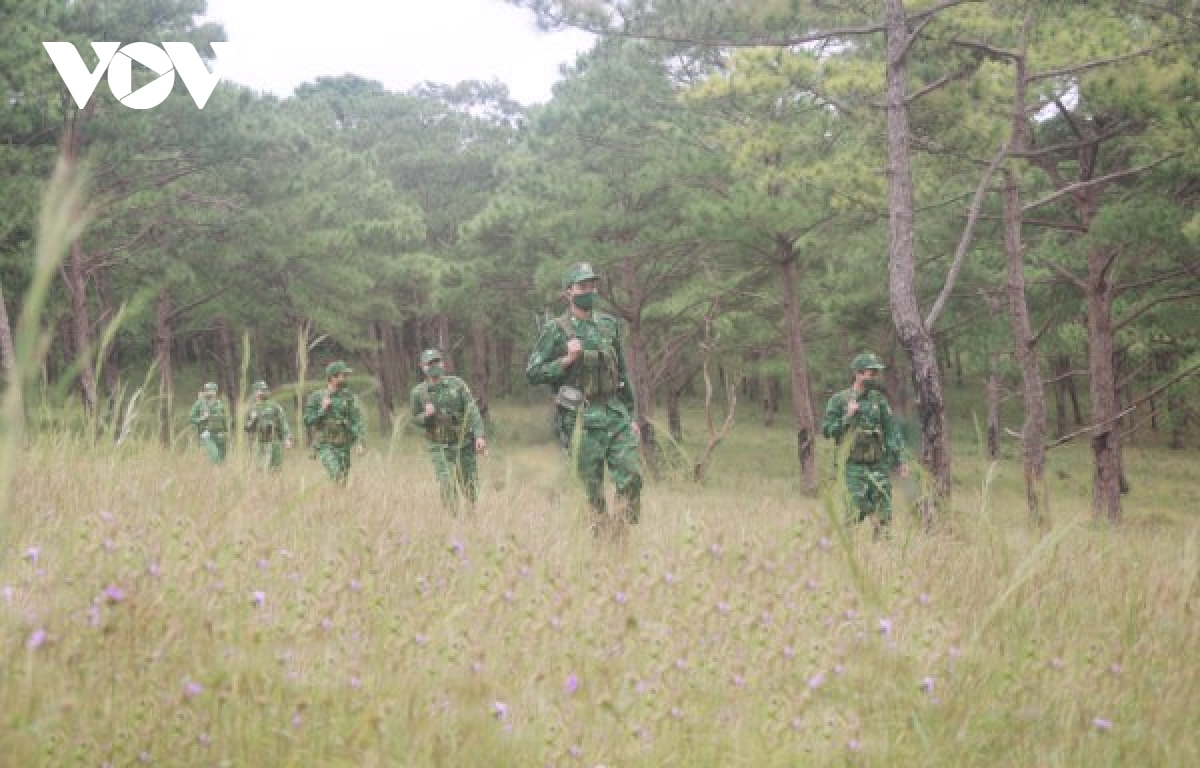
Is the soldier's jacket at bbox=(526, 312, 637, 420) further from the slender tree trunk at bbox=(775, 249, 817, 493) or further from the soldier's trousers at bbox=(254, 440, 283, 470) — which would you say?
the slender tree trunk at bbox=(775, 249, 817, 493)

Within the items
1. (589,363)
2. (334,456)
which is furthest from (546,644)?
(334,456)

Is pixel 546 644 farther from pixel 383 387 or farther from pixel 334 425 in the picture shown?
pixel 383 387

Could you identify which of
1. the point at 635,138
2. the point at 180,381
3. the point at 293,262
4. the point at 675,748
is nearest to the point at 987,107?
the point at 635,138

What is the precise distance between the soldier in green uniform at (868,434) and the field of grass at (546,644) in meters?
3.61

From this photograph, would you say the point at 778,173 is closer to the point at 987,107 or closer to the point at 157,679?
the point at 987,107

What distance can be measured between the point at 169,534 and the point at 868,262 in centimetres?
1794

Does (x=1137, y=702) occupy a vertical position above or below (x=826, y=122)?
below

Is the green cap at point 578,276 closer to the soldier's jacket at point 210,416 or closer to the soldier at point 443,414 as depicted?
the soldier at point 443,414

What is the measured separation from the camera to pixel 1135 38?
424 inches

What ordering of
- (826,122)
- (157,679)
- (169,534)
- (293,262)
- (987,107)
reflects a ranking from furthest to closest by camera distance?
(293,262) → (826,122) → (987,107) → (169,534) → (157,679)

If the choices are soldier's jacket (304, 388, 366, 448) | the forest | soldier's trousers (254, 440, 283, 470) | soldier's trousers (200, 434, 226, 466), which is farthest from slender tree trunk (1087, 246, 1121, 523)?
soldier's trousers (200, 434, 226, 466)

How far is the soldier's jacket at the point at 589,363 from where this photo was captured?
635cm

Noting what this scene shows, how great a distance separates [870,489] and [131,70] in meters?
14.4

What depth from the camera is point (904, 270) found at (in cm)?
841
